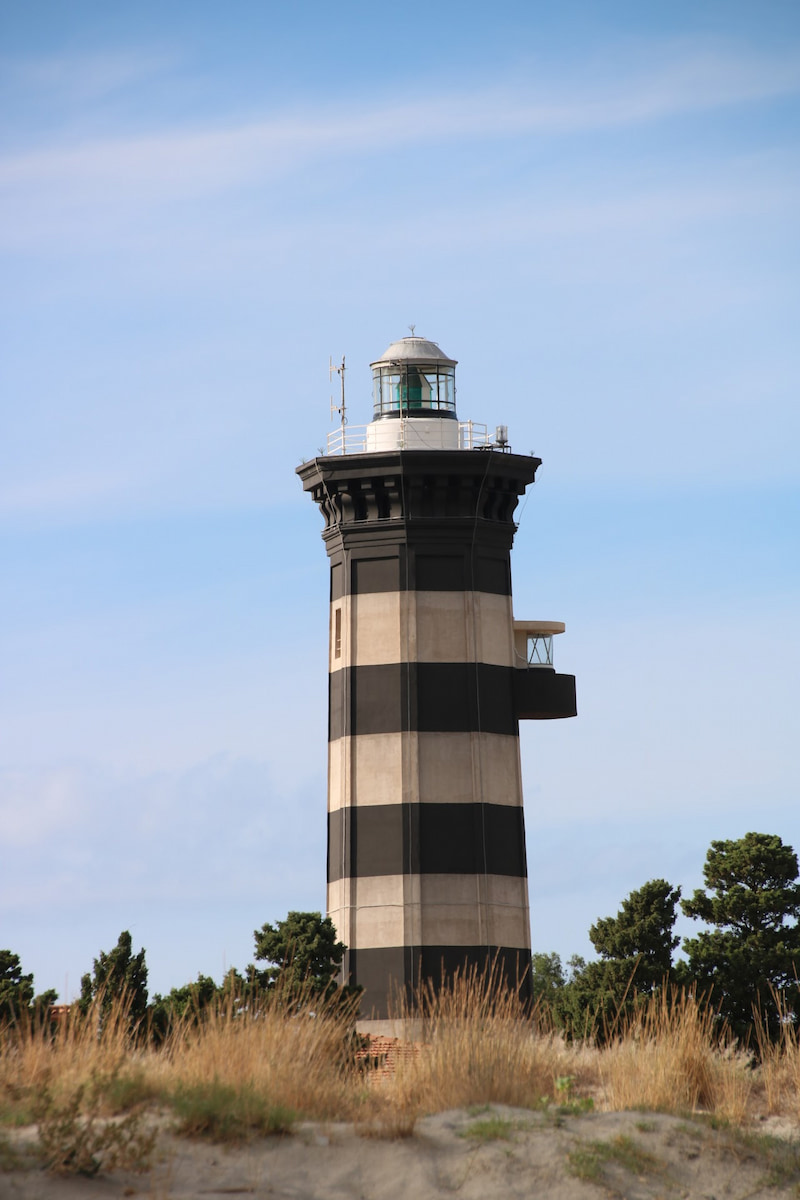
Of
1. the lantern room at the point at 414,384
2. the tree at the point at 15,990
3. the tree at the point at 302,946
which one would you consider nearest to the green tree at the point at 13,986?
the tree at the point at 15,990

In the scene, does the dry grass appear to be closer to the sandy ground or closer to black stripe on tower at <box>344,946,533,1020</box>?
the sandy ground

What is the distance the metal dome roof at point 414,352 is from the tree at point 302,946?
13301mm

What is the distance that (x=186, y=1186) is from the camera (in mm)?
12750

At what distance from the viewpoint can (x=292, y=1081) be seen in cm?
1480

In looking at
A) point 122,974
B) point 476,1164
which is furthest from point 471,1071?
point 122,974

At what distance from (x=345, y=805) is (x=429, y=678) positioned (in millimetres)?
3086

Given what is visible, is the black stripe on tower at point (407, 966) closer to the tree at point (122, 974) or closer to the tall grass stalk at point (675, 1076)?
the tree at point (122, 974)

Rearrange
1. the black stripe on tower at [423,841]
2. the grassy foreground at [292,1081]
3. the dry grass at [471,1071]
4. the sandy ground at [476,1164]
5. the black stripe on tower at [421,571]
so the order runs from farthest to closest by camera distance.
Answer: the black stripe on tower at [421,571] < the black stripe on tower at [423,841] < the dry grass at [471,1071] < the grassy foreground at [292,1081] < the sandy ground at [476,1164]

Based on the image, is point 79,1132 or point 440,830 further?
point 440,830

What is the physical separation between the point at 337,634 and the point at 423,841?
4993 mm

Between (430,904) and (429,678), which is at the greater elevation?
(429,678)

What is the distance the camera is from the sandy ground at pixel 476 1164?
12836mm

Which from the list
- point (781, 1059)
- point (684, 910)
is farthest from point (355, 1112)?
point (684, 910)

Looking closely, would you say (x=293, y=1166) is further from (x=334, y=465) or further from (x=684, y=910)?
(x=334, y=465)
